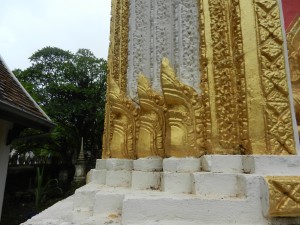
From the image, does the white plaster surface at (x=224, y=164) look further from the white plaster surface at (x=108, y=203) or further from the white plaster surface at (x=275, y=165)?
the white plaster surface at (x=108, y=203)

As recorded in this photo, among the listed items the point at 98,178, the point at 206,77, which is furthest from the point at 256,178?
the point at 98,178

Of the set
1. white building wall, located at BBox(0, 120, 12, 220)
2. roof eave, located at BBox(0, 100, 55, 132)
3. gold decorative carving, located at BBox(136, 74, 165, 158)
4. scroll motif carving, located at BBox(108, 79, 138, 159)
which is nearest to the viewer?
gold decorative carving, located at BBox(136, 74, 165, 158)

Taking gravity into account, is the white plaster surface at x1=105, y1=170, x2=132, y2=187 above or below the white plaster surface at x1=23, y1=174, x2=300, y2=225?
above

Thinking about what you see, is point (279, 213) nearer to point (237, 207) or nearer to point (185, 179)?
point (237, 207)

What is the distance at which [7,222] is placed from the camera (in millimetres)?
7449

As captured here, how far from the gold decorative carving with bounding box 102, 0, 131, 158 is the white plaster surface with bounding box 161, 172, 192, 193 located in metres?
0.68

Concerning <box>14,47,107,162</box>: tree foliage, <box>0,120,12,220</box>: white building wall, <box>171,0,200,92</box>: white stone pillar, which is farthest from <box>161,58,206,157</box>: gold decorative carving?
<box>14,47,107,162</box>: tree foliage

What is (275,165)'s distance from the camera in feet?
5.07

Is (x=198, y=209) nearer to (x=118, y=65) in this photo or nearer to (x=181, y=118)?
(x=181, y=118)

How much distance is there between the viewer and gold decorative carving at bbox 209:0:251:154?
5.56 ft

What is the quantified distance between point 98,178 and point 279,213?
174cm

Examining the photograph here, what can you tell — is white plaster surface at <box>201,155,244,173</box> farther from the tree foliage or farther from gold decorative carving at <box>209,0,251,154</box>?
the tree foliage

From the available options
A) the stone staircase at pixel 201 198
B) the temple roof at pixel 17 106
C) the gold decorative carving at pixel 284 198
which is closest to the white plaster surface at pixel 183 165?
the stone staircase at pixel 201 198

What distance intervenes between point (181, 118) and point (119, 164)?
0.82 m
